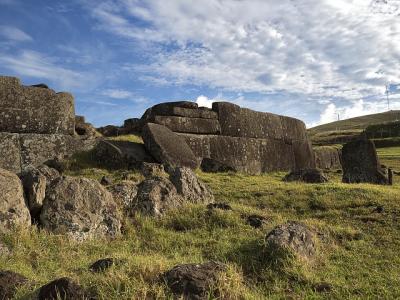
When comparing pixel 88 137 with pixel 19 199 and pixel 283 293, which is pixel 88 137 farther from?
pixel 283 293

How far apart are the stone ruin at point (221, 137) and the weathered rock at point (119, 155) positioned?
421 mm

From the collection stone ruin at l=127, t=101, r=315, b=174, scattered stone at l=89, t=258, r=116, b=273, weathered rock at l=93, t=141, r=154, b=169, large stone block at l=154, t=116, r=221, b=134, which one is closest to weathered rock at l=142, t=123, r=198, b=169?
stone ruin at l=127, t=101, r=315, b=174

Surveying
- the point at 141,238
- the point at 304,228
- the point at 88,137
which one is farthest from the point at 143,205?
the point at 88,137

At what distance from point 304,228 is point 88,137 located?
8.64m

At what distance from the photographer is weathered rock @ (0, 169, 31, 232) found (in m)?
6.68

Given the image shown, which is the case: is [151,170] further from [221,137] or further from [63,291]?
[63,291]

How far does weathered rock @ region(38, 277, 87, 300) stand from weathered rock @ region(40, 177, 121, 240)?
245 cm

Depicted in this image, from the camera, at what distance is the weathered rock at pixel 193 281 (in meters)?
4.68

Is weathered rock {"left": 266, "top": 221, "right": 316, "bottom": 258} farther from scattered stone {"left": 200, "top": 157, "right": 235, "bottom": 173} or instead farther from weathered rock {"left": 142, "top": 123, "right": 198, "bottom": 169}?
scattered stone {"left": 200, "top": 157, "right": 235, "bottom": 173}

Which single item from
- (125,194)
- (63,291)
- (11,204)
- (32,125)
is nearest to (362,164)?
(125,194)

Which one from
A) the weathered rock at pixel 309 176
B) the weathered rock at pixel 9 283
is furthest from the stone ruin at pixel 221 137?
the weathered rock at pixel 9 283

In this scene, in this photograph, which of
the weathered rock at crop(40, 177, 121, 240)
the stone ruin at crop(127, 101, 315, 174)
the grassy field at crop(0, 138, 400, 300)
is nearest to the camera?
the grassy field at crop(0, 138, 400, 300)

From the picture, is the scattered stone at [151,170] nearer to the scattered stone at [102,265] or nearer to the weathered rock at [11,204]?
the weathered rock at [11,204]

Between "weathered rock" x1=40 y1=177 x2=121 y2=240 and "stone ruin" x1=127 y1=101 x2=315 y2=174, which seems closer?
"weathered rock" x1=40 y1=177 x2=121 y2=240
